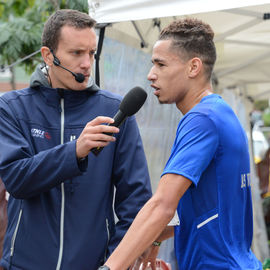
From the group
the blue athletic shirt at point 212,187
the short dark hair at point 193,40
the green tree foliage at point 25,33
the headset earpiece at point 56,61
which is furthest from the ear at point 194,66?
the green tree foliage at point 25,33

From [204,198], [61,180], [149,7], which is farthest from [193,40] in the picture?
[149,7]

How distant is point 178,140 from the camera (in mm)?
1986

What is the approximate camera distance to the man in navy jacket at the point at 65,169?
7.27 ft

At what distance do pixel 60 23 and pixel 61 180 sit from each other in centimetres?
83

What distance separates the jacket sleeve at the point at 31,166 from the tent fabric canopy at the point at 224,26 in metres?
1.35

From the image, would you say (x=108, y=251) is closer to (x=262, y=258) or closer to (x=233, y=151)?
(x=233, y=151)

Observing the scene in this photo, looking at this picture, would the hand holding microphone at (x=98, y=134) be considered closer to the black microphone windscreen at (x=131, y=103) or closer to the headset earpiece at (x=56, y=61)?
the black microphone windscreen at (x=131, y=103)

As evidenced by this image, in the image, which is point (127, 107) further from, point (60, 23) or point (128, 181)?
point (60, 23)

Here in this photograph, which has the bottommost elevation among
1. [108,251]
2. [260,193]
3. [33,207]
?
[260,193]

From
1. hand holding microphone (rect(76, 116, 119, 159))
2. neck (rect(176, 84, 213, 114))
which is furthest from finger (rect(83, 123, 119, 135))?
neck (rect(176, 84, 213, 114))

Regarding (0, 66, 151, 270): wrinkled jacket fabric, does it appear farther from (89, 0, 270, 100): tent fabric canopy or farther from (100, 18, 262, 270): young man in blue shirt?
(89, 0, 270, 100): tent fabric canopy

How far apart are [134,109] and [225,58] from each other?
553cm

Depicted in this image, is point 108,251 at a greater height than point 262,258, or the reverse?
point 108,251

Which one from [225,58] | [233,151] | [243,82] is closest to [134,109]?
[233,151]
